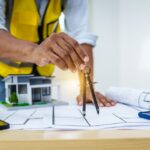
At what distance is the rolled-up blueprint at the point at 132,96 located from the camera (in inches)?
27.9

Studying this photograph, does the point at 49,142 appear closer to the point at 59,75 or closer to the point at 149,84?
the point at 149,84

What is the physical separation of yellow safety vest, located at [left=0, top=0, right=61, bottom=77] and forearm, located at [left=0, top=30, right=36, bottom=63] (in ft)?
0.78

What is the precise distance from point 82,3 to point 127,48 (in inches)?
39.1

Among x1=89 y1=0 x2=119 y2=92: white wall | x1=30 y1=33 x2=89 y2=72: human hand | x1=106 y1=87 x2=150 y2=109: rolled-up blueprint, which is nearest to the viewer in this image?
x1=30 y1=33 x2=89 y2=72: human hand

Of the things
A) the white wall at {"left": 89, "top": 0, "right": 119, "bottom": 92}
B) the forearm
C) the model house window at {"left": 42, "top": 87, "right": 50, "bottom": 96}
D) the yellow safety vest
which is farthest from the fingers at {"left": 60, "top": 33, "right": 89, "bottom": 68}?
the white wall at {"left": 89, "top": 0, "right": 119, "bottom": 92}

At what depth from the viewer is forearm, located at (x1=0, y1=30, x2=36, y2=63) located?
2.21 feet

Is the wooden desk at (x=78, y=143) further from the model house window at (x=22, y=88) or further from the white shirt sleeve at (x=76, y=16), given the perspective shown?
the white shirt sleeve at (x=76, y=16)

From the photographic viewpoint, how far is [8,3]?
34.5 inches

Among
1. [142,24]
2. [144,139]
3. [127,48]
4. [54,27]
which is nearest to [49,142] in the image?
[144,139]

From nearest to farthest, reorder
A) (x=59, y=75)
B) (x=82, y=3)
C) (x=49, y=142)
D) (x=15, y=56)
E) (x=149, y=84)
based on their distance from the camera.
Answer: (x=49, y=142), (x=15, y=56), (x=82, y=3), (x=149, y=84), (x=59, y=75)

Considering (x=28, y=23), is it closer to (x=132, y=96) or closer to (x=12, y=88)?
(x=12, y=88)

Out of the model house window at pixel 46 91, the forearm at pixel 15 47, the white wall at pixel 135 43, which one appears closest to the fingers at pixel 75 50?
the forearm at pixel 15 47

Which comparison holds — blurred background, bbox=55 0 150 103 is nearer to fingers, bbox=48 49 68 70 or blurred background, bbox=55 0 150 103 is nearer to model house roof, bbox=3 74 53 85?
model house roof, bbox=3 74 53 85

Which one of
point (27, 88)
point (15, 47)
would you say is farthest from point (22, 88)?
point (15, 47)
